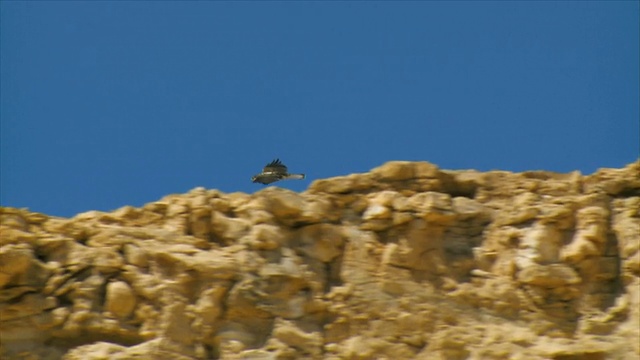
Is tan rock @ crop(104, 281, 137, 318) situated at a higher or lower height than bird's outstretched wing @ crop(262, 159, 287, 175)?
lower

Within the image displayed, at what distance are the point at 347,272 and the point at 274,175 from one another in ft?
5.68

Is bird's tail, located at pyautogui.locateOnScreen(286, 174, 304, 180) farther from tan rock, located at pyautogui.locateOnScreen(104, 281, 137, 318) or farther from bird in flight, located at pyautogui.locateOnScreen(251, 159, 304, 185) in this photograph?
tan rock, located at pyautogui.locateOnScreen(104, 281, 137, 318)

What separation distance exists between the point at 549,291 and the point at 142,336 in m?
4.85

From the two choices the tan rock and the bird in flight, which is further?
the bird in flight

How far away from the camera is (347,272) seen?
54.7ft

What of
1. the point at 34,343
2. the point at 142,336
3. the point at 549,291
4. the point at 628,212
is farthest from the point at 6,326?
the point at 628,212

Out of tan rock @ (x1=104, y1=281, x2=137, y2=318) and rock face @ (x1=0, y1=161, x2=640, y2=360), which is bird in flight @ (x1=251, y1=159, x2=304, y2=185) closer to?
rock face @ (x1=0, y1=161, x2=640, y2=360)

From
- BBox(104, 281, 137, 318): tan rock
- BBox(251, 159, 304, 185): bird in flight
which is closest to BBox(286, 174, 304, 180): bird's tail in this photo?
BBox(251, 159, 304, 185): bird in flight

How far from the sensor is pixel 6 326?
49.7 feet

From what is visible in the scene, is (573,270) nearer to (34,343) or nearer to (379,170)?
(379,170)

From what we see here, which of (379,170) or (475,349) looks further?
(379,170)

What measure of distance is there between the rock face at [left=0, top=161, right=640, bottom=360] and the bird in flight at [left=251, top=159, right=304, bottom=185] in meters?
0.48

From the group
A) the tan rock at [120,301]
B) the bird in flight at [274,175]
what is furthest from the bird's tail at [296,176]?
the tan rock at [120,301]

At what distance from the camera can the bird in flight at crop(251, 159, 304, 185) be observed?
17.7m
